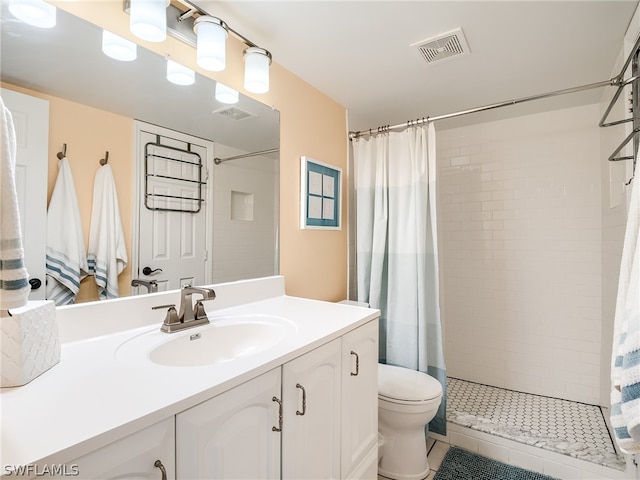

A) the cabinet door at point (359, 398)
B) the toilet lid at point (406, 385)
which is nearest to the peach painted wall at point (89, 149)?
the cabinet door at point (359, 398)

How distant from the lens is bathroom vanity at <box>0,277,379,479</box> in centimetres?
59

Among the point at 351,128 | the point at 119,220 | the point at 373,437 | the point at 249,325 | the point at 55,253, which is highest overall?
the point at 351,128

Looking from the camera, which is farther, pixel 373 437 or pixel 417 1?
pixel 373 437

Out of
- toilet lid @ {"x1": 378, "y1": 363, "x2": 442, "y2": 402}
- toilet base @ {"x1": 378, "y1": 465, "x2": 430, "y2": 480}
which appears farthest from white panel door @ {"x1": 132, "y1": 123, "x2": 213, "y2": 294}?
toilet base @ {"x1": 378, "y1": 465, "x2": 430, "y2": 480}

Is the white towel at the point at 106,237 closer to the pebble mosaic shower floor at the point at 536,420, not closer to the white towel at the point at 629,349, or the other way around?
the white towel at the point at 629,349

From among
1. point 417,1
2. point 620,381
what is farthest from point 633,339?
point 417,1

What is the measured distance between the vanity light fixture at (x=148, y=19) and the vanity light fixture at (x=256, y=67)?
0.42 meters

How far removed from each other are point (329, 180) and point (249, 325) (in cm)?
121

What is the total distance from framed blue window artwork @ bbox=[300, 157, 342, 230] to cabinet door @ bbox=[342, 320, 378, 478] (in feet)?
2.70

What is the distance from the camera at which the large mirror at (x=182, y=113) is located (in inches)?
39.4

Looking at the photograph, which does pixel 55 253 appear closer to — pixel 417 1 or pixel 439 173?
pixel 417 1

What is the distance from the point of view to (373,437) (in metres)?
1.46

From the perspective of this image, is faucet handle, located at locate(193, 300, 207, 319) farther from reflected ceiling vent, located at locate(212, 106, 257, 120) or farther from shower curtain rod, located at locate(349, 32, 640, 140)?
shower curtain rod, located at locate(349, 32, 640, 140)

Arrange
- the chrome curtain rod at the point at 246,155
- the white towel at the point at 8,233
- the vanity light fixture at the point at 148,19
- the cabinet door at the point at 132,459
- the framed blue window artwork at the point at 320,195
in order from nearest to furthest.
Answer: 1. the cabinet door at the point at 132,459
2. the white towel at the point at 8,233
3. the vanity light fixture at the point at 148,19
4. the chrome curtain rod at the point at 246,155
5. the framed blue window artwork at the point at 320,195
